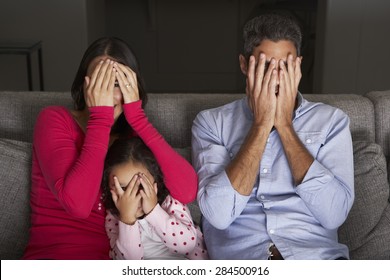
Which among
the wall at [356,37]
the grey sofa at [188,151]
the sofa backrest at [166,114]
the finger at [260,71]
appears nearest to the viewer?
the finger at [260,71]

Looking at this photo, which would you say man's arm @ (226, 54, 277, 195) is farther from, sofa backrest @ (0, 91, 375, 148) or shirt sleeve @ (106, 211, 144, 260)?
sofa backrest @ (0, 91, 375, 148)

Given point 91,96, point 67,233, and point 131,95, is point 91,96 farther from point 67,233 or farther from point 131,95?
point 67,233

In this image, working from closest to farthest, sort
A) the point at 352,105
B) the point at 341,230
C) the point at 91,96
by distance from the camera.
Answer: the point at 91,96
the point at 341,230
the point at 352,105

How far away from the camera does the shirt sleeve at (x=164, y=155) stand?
1444 millimetres

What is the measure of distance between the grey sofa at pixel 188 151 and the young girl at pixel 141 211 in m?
0.20

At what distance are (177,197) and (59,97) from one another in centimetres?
62

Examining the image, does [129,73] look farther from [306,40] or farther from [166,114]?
[306,40]

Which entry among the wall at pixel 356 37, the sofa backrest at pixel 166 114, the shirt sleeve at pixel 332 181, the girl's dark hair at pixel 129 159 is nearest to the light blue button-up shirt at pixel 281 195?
the shirt sleeve at pixel 332 181

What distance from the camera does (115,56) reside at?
151cm

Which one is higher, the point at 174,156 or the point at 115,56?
the point at 115,56

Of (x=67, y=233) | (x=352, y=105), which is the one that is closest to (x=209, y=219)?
(x=67, y=233)

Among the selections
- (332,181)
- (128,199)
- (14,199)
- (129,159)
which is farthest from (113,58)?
(332,181)

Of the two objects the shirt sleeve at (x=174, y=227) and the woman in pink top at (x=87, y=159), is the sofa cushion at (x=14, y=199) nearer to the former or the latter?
the woman in pink top at (x=87, y=159)
